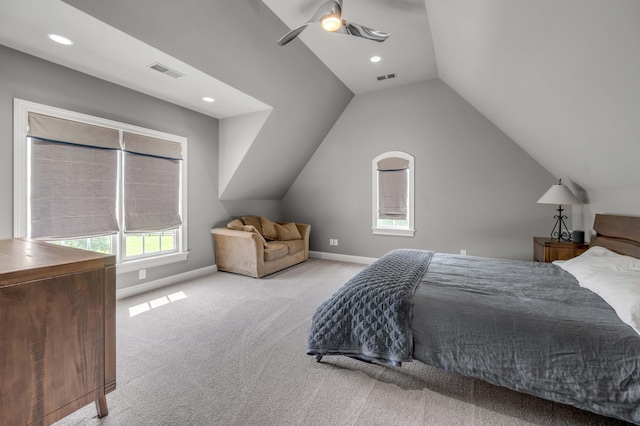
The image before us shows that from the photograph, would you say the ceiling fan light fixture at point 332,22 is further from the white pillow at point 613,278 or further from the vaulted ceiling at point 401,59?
the white pillow at point 613,278

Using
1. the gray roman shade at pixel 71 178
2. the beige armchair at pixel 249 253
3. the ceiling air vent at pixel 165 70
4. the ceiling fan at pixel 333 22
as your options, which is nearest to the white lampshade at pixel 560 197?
the ceiling fan at pixel 333 22

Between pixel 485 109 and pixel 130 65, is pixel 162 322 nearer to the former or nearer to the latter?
pixel 130 65

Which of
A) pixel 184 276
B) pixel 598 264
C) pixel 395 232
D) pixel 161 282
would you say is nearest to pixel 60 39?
pixel 161 282

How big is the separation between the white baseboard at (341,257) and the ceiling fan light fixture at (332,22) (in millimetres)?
3782

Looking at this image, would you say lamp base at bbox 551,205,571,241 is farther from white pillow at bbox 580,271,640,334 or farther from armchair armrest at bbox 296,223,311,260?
armchair armrest at bbox 296,223,311,260

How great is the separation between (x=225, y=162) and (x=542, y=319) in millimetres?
4253

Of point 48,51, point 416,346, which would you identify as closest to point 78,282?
point 416,346

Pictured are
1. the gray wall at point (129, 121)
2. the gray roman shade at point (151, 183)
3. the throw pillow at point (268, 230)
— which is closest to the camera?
the gray wall at point (129, 121)

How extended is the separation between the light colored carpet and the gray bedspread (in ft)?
0.85

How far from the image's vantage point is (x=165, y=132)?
12.4 feet

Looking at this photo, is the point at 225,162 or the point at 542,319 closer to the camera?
the point at 542,319

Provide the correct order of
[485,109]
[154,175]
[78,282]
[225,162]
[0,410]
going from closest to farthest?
[0,410]
[78,282]
[154,175]
[485,109]
[225,162]

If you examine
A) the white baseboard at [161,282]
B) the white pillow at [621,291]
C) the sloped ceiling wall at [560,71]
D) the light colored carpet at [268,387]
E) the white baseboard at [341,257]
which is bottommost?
the light colored carpet at [268,387]

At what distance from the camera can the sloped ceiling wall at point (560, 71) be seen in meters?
1.52
